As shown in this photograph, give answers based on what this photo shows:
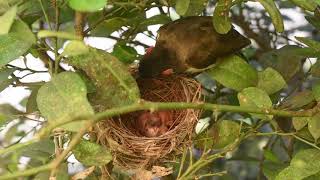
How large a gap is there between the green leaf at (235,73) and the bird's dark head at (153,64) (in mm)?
102

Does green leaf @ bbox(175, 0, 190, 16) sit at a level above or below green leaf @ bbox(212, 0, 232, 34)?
above

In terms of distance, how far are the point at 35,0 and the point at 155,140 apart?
310mm

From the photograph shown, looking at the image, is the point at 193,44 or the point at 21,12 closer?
the point at 21,12

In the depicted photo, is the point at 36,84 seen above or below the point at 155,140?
above

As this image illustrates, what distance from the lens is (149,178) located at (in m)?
0.95

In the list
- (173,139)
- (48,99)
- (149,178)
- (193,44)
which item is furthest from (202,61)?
(48,99)

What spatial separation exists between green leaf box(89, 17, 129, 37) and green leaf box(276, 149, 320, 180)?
37 cm

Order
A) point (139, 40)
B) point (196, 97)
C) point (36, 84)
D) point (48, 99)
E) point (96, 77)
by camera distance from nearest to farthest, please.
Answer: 1. point (48, 99)
2. point (96, 77)
3. point (36, 84)
4. point (196, 97)
5. point (139, 40)

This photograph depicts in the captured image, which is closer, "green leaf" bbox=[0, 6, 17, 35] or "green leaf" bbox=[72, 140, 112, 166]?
"green leaf" bbox=[0, 6, 17, 35]

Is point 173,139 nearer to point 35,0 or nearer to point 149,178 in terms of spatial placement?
point 149,178

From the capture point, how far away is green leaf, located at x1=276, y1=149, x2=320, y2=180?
2.92ft

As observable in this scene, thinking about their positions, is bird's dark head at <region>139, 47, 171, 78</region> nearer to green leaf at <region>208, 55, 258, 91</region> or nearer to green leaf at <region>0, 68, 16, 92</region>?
green leaf at <region>208, 55, 258, 91</region>

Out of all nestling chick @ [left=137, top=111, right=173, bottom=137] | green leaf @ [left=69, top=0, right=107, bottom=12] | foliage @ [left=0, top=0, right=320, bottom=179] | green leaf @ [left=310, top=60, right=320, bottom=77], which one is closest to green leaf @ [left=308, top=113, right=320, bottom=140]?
foliage @ [left=0, top=0, right=320, bottom=179]

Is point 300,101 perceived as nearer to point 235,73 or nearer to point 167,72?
point 235,73
